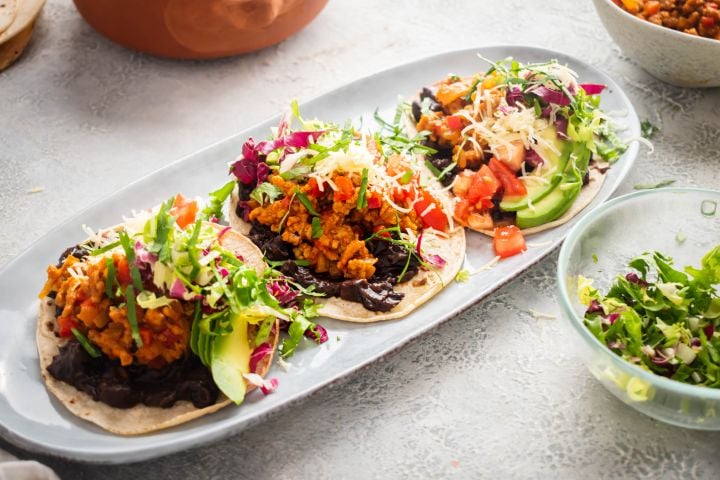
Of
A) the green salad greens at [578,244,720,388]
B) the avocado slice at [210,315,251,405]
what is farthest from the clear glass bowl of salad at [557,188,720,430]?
the avocado slice at [210,315,251,405]

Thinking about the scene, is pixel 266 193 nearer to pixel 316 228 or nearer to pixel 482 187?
pixel 316 228

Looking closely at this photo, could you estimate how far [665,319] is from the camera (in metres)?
2.88

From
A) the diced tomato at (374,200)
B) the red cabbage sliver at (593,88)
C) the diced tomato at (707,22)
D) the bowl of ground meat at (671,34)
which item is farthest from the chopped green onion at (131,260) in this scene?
the diced tomato at (707,22)

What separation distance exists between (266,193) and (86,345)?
100 cm

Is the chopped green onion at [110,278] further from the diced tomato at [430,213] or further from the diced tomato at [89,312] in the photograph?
the diced tomato at [430,213]

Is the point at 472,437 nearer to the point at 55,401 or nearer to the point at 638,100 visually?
the point at 55,401

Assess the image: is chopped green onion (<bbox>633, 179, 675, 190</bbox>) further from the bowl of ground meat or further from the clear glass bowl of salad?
the clear glass bowl of salad

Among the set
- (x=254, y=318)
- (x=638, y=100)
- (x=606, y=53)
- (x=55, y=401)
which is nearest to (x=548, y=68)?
(x=638, y=100)

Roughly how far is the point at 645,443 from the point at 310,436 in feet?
3.99

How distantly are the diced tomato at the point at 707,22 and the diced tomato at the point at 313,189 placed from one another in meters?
2.33

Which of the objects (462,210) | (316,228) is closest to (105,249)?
(316,228)

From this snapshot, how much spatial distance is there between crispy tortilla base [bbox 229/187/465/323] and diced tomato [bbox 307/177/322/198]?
0.40 m

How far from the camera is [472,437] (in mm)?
2941

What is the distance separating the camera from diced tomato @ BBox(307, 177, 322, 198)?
11.0 feet
